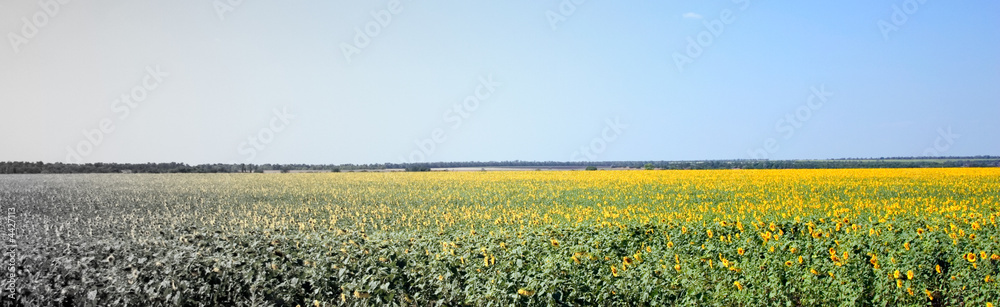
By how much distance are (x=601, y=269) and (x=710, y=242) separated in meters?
2.39

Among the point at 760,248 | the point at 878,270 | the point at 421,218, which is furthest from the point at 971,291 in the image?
the point at 421,218

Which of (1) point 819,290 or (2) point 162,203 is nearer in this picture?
(1) point 819,290

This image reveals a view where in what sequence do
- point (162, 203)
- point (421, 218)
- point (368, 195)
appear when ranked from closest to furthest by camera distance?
point (421, 218) < point (162, 203) < point (368, 195)

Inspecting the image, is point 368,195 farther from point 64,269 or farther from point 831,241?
point 831,241

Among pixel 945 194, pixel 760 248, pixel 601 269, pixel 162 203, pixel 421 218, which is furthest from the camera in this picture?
pixel 162 203

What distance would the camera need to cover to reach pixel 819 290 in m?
7.39

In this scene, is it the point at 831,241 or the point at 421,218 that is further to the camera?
the point at 421,218

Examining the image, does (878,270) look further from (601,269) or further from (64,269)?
(64,269)

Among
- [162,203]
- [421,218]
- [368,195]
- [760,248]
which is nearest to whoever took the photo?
[760,248]

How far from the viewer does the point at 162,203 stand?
24438 mm

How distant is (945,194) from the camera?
68.7ft

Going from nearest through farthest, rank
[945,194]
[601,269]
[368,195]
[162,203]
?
[601,269], [945,194], [162,203], [368,195]

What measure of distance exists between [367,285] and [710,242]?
5.16m

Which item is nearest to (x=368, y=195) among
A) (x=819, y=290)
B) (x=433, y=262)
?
(x=433, y=262)
